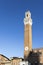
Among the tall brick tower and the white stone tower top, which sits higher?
the white stone tower top

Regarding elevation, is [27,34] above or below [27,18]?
below

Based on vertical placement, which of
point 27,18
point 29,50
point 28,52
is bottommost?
point 28,52

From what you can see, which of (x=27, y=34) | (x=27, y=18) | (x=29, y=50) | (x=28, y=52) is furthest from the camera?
(x=27, y=18)

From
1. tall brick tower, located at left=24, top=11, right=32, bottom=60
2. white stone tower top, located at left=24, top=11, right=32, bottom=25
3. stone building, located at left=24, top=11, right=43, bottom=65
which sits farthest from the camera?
white stone tower top, located at left=24, top=11, right=32, bottom=25

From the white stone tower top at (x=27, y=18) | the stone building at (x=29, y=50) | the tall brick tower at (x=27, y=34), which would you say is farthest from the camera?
the white stone tower top at (x=27, y=18)

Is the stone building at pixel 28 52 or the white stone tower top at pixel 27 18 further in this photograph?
the white stone tower top at pixel 27 18

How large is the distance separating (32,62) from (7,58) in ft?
28.5

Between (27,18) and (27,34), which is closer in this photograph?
(27,34)

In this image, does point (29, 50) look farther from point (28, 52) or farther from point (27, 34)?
point (27, 34)

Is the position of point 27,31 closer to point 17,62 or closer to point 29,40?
point 29,40

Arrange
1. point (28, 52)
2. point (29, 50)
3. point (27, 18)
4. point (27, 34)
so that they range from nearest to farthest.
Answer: point (28, 52) → point (29, 50) → point (27, 34) → point (27, 18)

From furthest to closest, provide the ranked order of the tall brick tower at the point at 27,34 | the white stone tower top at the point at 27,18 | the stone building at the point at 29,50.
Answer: the white stone tower top at the point at 27,18
the tall brick tower at the point at 27,34
the stone building at the point at 29,50

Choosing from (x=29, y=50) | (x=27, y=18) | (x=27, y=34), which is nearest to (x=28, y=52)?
(x=29, y=50)

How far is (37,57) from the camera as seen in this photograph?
30.7 meters
